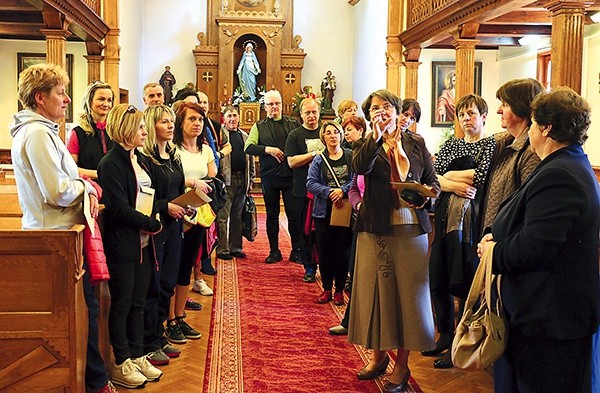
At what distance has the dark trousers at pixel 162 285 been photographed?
4.30 m

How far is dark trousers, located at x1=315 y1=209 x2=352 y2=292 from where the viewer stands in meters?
5.94

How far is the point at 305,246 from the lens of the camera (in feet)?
23.0

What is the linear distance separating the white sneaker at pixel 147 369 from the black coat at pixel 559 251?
232 centimetres

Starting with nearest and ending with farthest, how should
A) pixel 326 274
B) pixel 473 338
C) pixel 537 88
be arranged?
pixel 473 338
pixel 537 88
pixel 326 274

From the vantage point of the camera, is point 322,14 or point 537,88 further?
point 322,14

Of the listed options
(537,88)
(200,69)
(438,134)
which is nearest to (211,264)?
(537,88)

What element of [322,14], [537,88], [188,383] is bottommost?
[188,383]

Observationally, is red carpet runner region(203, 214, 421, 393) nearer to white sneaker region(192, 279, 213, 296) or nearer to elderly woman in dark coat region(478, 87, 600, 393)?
white sneaker region(192, 279, 213, 296)

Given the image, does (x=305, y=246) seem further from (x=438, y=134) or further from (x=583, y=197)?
(x=438, y=134)

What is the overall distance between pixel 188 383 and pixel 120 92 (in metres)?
10.6

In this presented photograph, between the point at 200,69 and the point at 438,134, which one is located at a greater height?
the point at 200,69

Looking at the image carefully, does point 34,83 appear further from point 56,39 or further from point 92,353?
point 56,39

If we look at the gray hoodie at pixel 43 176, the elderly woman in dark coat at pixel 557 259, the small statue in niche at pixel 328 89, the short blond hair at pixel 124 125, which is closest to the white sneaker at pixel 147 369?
the gray hoodie at pixel 43 176

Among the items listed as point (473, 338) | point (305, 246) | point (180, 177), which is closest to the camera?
point (473, 338)
